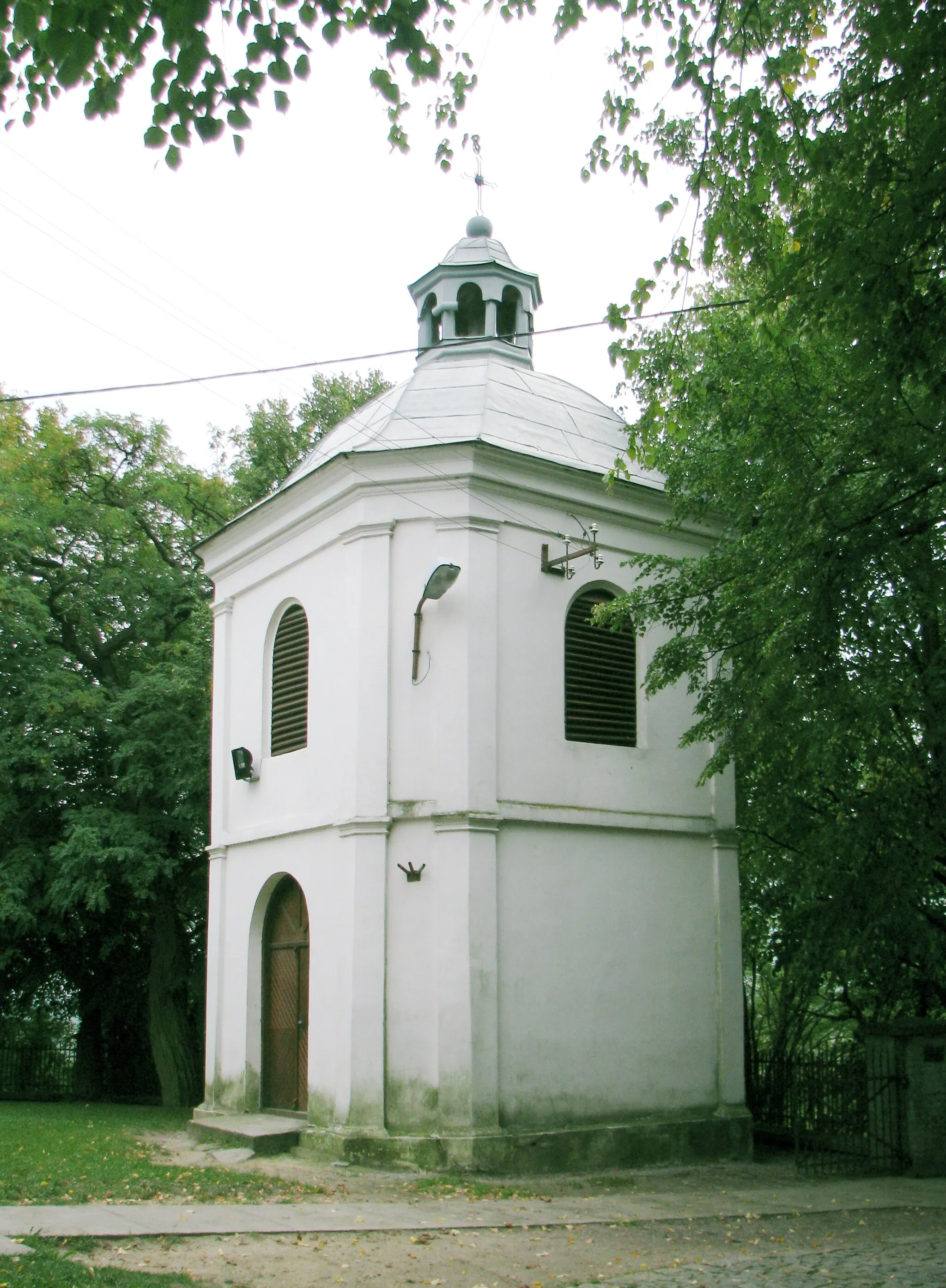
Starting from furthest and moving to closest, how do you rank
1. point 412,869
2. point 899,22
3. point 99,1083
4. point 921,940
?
point 99,1083 → point 921,940 → point 412,869 → point 899,22

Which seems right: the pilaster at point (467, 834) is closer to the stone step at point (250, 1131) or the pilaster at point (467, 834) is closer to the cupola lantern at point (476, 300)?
the stone step at point (250, 1131)

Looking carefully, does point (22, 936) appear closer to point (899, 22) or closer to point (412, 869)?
point (412, 869)

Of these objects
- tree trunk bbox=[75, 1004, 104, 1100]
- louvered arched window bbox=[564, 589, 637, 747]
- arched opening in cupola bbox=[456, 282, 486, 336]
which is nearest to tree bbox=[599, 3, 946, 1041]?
louvered arched window bbox=[564, 589, 637, 747]

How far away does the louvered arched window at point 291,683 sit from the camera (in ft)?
48.1

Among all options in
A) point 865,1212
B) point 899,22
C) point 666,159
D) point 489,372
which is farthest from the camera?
point 489,372

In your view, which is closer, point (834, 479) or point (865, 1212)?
point (834, 479)

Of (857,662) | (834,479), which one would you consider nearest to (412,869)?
(857,662)

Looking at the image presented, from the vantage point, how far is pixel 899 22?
6.62m

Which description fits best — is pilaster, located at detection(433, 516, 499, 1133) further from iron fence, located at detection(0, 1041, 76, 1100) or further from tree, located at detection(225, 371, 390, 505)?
iron fence, located at detection(0, 1041, 76, 1100)

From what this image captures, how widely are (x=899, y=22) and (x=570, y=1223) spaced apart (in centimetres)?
856

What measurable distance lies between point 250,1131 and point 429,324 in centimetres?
1096

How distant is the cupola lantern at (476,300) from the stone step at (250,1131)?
9800 mm

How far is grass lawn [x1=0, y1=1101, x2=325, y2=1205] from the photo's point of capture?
986 cm

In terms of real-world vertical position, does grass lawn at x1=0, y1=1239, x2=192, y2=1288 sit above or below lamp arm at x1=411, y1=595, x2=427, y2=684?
below
